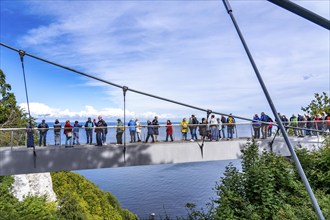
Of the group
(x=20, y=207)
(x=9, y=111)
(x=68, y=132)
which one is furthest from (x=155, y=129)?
(x=9, y=111)

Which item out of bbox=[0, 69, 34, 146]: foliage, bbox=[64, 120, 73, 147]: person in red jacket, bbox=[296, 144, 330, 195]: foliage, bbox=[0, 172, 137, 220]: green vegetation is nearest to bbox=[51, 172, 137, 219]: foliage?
bbox=[0, 172, 137, 220]: green vegetation

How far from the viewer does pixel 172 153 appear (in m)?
15.4

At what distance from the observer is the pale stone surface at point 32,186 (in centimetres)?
2088

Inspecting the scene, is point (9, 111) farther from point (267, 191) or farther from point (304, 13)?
point (304, 13)

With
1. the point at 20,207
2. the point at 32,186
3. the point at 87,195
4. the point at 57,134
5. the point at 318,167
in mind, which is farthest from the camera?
the point at 87,195

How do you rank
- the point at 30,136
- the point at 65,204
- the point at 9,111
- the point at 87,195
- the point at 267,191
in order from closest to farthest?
the point at 30,136, the point at 267,191, the point at 65,204, the point at 87,195, the point at 9,111

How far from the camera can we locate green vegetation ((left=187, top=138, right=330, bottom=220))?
40.4 ft

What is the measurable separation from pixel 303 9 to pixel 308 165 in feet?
49.5

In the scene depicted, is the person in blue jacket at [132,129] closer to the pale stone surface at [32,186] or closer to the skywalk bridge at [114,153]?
the skywalk bridge at [114,153]

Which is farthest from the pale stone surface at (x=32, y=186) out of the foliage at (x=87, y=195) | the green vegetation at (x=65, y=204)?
the foliage at (x=87, y=195)

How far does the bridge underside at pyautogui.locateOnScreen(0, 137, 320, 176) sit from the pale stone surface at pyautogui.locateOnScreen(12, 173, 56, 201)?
907 centimetres

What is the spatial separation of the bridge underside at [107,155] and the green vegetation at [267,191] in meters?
1.94

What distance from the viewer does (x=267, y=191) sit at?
42.1ft

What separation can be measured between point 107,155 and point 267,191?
24.6ft
